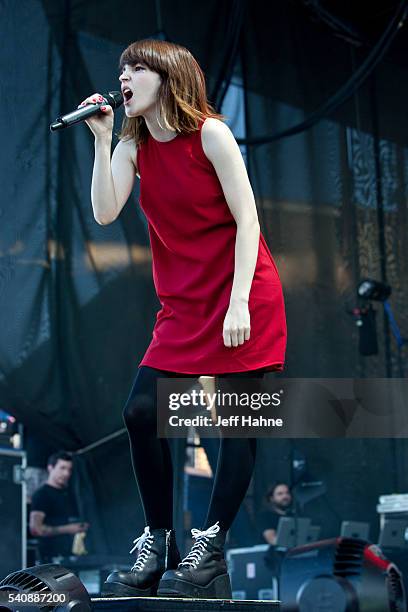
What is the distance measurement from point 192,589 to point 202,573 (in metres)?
0.05

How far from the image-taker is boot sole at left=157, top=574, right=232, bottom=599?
1911 mm

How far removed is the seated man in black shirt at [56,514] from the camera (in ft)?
17.0

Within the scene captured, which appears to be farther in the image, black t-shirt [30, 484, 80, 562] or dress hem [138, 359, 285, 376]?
black t-shirt [30, 484, 80, 562]

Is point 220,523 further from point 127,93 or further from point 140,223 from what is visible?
point 140,223

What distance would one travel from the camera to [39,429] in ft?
16.2

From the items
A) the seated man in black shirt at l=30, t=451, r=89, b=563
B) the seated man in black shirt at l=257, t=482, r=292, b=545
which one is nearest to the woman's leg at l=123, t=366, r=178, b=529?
the seated man in black shirt at l=30, t=451, r=89, b=563

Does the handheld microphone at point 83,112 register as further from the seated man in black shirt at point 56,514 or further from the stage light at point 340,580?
the seated man in black shirt at point 56,514

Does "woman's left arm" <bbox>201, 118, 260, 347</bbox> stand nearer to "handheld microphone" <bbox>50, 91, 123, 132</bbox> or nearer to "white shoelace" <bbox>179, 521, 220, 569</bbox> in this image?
"handheld microphone" <bbox>50, 91, 123, 132</bbox>

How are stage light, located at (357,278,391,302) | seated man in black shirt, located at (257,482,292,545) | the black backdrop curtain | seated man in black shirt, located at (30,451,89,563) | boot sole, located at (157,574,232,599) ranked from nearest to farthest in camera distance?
1. boot sole, located at (157,574,232,599)
2. the black backdrop curtain
3. seated man in black shirt, located at (30,451,89,563)
4. stage light, located at (357,278,391,302)
5. seated man in black shirt, located at (257,482,292,545)

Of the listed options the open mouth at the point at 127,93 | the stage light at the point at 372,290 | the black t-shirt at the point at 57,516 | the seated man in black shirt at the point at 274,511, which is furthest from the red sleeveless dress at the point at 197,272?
the seated man in black shirt at the point at 274,511

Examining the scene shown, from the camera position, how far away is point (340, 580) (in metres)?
1.40

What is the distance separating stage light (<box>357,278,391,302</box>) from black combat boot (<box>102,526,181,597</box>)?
12.0ft

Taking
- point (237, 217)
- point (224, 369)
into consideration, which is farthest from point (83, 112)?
point (224, 369)

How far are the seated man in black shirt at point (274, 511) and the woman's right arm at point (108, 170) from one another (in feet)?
13.0
